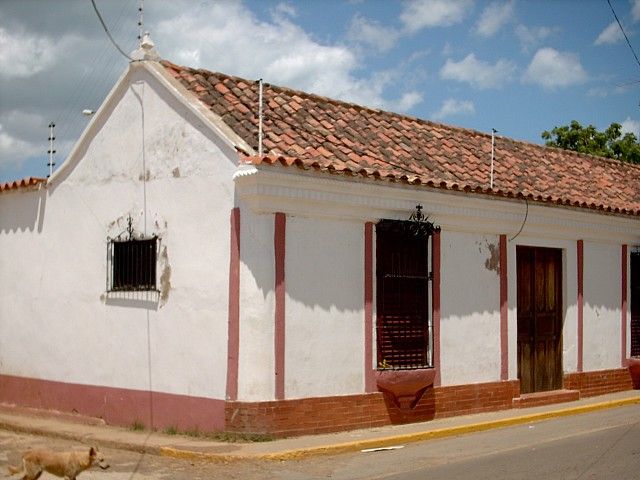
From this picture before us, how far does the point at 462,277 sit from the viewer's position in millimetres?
11938

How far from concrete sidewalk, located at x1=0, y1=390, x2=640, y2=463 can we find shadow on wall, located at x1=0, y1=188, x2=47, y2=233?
101 inches

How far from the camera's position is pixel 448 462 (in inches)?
353

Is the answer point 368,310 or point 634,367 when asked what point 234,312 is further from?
point 634,367

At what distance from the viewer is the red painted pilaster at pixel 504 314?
12.5 metres

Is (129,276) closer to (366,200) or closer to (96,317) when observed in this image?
(96,317)

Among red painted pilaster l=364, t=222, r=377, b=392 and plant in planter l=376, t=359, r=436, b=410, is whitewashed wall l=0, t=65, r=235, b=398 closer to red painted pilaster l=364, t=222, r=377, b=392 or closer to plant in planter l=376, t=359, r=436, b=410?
red painted pilaster l=364, t=222, r=377, b=392

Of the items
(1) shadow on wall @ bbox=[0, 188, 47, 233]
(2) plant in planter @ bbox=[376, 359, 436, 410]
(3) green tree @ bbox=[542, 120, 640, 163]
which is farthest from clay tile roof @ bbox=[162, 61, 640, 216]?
(3) green tree @ bbox=[542, 120, 640, 163]

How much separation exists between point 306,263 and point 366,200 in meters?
1.09

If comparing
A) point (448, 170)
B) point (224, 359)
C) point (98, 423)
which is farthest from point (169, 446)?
point (448, 170)

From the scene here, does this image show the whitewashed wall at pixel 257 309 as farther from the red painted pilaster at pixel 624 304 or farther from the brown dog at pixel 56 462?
the red painted pilaster at pixel 624 304

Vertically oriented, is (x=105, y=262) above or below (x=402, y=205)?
below

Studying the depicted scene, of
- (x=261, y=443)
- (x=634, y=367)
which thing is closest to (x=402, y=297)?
(x=261, y=443)

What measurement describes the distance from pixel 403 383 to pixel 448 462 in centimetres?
200

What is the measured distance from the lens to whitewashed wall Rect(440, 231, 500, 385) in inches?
460
